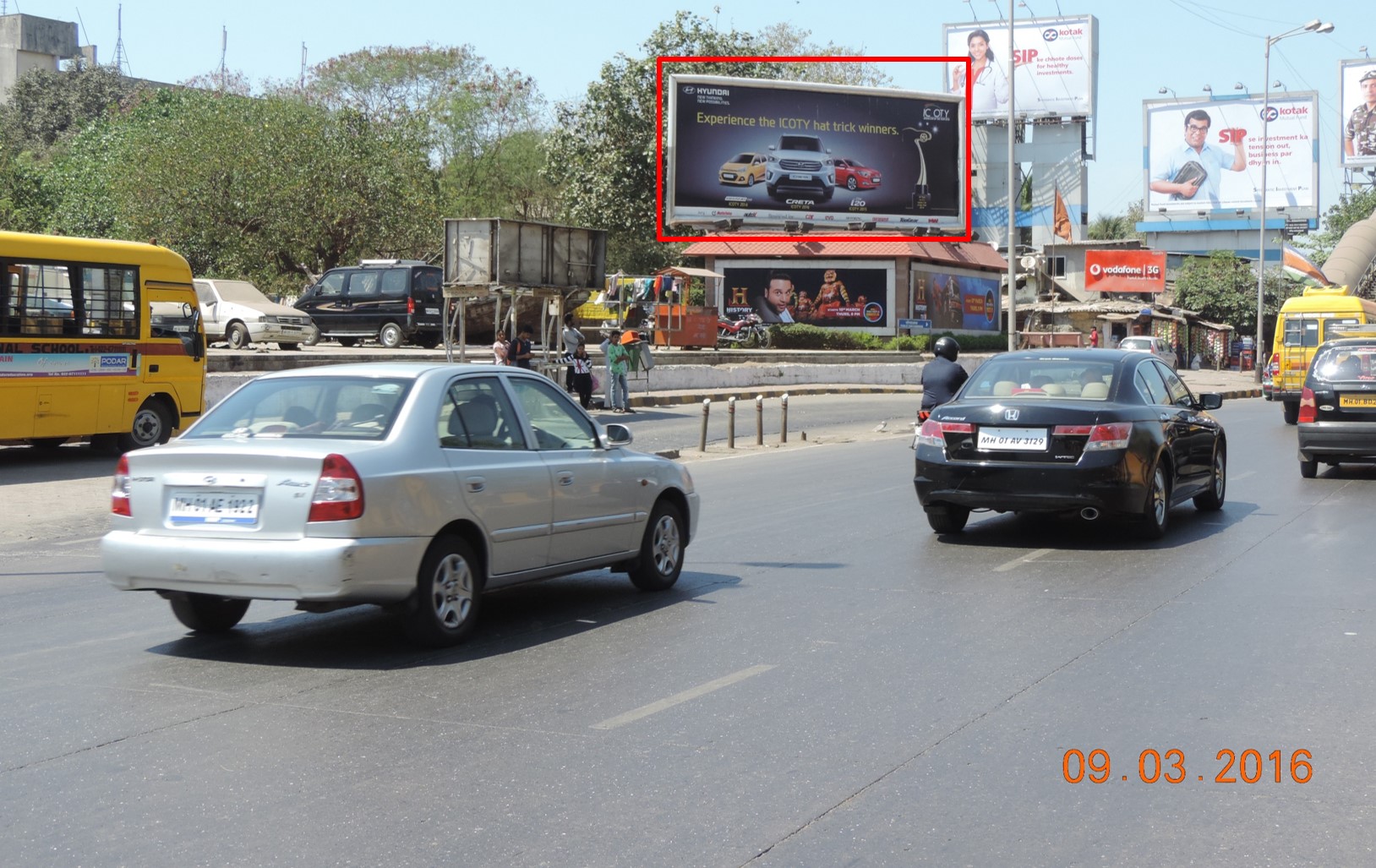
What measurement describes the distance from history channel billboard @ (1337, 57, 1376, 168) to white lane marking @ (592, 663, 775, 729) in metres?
103

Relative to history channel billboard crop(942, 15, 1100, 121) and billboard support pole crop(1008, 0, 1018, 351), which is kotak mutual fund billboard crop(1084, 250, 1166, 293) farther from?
billboard support pole crop(1008, 0, 1018, 351)

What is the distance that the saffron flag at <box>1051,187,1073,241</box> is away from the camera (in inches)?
3374

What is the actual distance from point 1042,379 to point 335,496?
6.68 metres

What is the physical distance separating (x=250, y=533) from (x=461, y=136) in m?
59.9

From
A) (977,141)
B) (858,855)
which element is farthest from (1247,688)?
(977,141)

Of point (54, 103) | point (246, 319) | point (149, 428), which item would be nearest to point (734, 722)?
point (149, 428)

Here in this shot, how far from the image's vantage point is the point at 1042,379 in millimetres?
11656

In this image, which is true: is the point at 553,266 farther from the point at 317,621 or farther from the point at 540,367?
the point at 317,621

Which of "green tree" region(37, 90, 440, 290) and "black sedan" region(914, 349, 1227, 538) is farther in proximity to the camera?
"green tree" region(37, 90, 440, 290)

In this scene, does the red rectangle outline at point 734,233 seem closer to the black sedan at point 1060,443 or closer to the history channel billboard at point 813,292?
the history channel billboard at point 813,292

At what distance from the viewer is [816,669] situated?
272 inches

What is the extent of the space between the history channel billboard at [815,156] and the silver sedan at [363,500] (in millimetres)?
38841

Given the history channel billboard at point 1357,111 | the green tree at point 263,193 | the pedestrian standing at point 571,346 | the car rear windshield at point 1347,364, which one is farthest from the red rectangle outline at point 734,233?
the history channel billboard at point 1357,111
